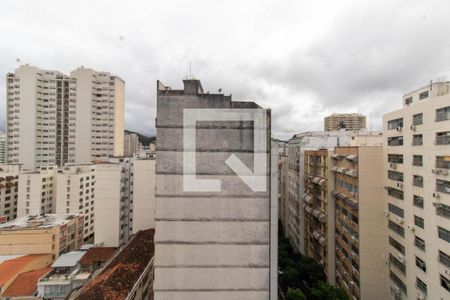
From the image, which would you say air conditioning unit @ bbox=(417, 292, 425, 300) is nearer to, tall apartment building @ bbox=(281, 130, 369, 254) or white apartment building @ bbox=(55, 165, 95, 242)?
tall apartment building @ bbox=(281, 130, 369, 254)

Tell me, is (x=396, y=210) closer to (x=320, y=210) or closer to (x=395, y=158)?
(x=395, y=158)

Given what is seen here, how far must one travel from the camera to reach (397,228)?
59.0 feet

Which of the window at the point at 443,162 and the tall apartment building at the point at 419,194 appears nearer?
the window at the point at 443,162

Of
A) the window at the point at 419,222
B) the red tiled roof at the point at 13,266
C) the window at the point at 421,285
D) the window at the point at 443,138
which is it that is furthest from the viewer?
the red tiled roof at the point at 13,266

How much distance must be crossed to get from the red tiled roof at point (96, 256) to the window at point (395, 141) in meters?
28.2

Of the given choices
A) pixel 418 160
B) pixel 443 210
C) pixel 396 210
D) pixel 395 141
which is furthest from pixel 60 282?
pixel 395 141

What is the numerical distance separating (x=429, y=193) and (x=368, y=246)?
289 inches

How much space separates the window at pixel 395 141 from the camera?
17.6 meters

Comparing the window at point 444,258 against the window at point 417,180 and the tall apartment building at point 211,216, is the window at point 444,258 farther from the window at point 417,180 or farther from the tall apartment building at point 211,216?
the tall apartment building at point 211,216

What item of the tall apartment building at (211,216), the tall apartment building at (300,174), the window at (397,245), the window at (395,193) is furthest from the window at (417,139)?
the tall apartment building at (300,174)

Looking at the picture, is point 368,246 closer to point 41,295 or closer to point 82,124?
point 41,295

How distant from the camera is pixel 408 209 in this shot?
54.7 feet

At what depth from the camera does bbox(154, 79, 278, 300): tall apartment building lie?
368 inches

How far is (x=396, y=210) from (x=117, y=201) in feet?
102
